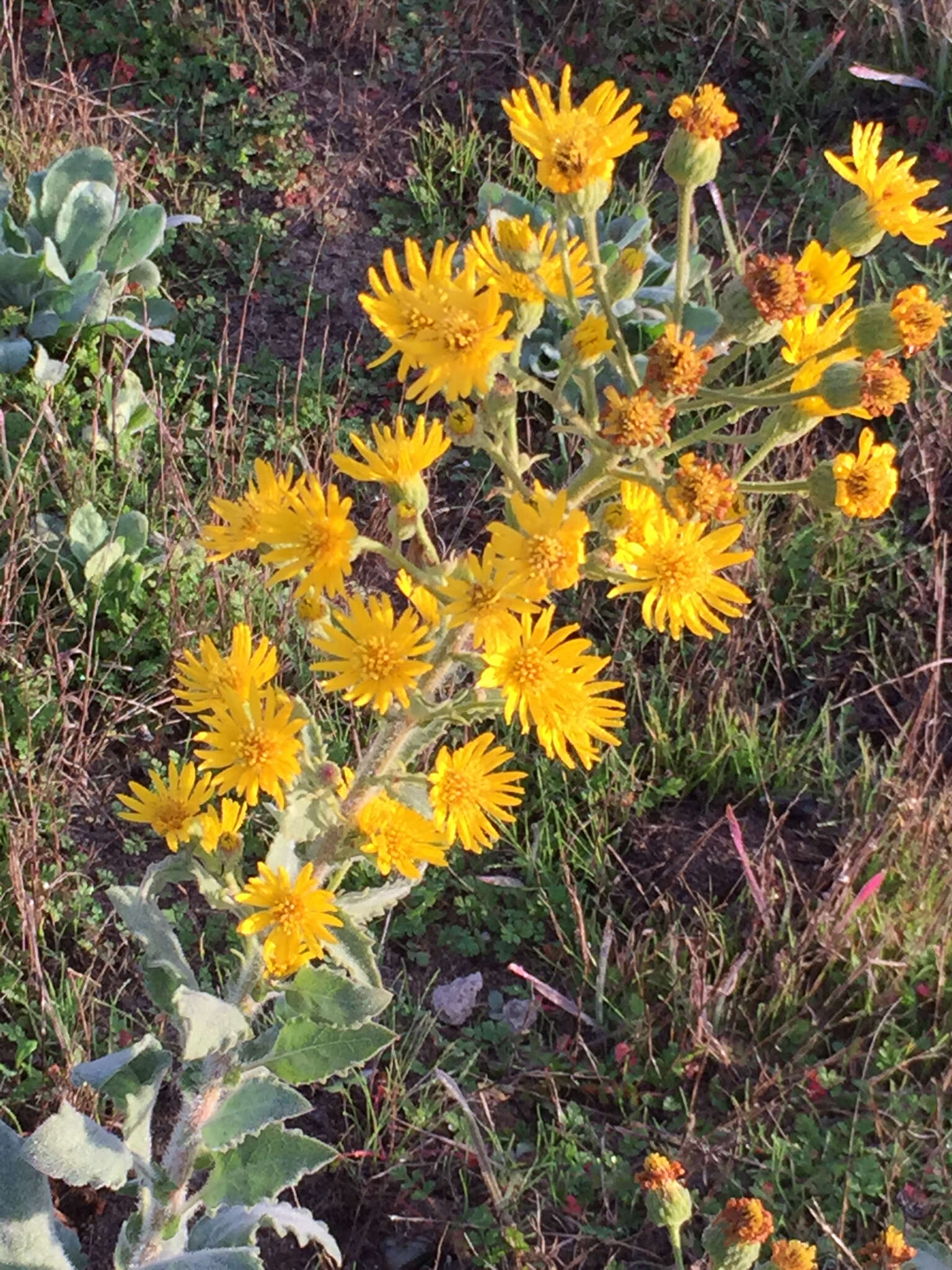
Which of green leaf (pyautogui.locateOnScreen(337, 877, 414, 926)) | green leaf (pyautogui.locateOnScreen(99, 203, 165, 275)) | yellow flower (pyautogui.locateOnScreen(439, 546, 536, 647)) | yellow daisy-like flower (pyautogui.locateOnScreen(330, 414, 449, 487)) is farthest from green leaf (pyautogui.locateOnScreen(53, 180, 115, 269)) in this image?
yellow flower (pyautogui.locateOnScreen(439, 546, 536, 647))

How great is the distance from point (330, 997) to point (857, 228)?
49.3 inches

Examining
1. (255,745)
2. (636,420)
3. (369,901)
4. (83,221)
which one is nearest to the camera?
(636,420)

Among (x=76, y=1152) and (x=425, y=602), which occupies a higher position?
(x=425, y=602)

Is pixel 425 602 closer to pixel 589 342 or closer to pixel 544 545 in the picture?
pixel 544 545

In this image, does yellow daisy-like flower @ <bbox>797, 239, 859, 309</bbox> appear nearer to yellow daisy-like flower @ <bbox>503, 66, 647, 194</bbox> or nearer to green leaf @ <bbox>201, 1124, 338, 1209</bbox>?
yellow daisy-like flower @ <bbox>503, 66, 647, 194</bbox>

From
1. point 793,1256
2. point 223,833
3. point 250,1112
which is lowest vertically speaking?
point 793,1256

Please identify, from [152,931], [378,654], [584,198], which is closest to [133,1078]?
[152,931]

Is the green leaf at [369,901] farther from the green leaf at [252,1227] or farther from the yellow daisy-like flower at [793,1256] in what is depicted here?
the yellow daisy-like flower at [793,1256]

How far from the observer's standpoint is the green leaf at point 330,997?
5.18 feet

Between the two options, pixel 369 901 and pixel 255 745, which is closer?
pixel 255 745

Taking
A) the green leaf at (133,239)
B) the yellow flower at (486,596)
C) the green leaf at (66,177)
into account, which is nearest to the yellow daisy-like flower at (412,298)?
the yellow flower at (486,596)

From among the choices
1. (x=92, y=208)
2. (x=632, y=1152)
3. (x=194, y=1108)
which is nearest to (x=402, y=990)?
(x=632, y=1152)

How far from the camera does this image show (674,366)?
130cm

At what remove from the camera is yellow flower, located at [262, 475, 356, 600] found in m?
1.43
